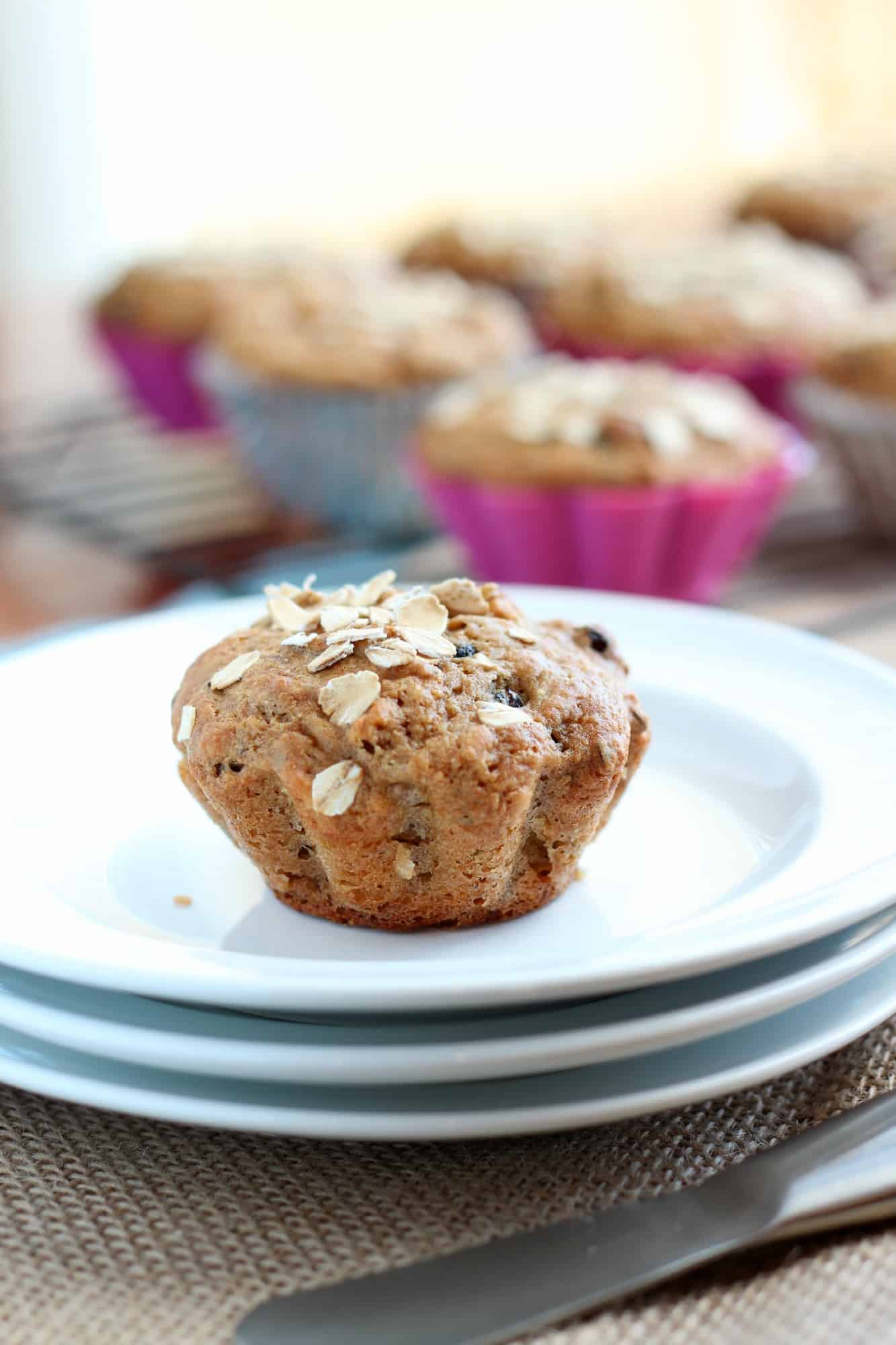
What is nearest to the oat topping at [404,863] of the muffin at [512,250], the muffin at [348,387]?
the muffin at [348,387]

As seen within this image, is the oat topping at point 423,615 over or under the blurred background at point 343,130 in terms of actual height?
over

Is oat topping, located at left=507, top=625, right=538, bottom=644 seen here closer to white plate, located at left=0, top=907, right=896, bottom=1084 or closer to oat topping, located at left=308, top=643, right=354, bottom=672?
oat topping, located at left=308, top=643, right=354, bottom=672

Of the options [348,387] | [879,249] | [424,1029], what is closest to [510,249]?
[879,249]

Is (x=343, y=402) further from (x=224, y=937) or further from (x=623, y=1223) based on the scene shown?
(x=623, y=1223)

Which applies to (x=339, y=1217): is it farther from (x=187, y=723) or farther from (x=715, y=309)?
(x=715, y=309)

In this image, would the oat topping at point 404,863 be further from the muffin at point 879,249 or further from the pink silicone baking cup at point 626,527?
the muffin at point 879,249

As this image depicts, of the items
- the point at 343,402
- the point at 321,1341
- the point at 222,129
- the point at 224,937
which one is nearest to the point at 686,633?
the point at 224,937

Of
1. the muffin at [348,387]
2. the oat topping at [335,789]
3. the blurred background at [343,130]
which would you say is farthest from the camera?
the blurred background at [343,130]

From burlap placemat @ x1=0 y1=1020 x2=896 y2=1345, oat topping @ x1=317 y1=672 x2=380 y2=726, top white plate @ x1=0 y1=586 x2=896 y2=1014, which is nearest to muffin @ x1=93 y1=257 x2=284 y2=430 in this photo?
top white plate @ x1=0 y1=586 x2=896 y2=1014
